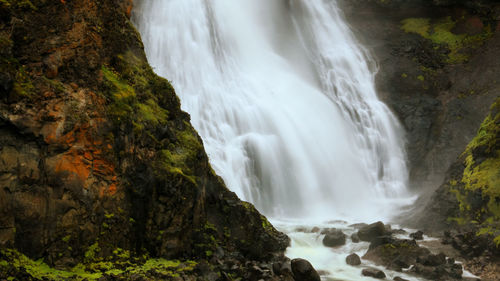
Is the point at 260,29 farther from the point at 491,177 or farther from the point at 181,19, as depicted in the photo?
the point at 491,177

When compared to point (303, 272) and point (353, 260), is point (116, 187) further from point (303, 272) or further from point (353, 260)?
point (353, 260)

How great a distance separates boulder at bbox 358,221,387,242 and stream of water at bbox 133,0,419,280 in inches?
26.0

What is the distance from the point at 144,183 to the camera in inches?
293

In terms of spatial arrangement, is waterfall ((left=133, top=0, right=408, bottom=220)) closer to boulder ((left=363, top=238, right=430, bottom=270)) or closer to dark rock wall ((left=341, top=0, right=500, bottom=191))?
dark rock wall ((left=341, top=0, right=500, bottom=191))

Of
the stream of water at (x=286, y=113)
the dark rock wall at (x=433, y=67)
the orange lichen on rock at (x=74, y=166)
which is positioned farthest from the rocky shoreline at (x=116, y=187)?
the dark rock wall at (x=433, y=67)

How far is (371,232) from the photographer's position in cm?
1234

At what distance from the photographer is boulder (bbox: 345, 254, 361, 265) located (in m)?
10.7

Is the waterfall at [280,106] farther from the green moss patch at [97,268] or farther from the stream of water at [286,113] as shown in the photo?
the green moss patch at [97,268]

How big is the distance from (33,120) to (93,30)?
2.40 meters

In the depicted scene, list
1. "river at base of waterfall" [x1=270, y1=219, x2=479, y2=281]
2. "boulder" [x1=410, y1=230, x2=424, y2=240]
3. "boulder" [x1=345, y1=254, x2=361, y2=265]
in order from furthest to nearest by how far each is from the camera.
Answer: "boulder" [x1=410, y1=230, x2=424, y2=240], "boulder" [x1=345, y1=254, x2=361, y2=265], "river at base of waterfall" [x1=270, y1=219, x2=479, y2=281]

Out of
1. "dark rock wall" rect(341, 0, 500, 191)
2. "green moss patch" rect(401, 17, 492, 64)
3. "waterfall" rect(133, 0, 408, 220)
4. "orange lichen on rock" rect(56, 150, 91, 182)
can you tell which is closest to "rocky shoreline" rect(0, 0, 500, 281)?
"orange lichen on rock" rect(56, 150, 91, 182)

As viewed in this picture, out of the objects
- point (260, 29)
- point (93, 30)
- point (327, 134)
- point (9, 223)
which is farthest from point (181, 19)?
point (9, 223)

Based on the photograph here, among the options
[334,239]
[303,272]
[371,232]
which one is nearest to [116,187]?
[303,272]

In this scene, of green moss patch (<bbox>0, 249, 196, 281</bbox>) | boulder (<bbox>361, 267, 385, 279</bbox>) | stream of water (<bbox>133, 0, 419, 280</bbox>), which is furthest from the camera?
stream of water (<bbox>133, 0, 419, 280</bbox>)
